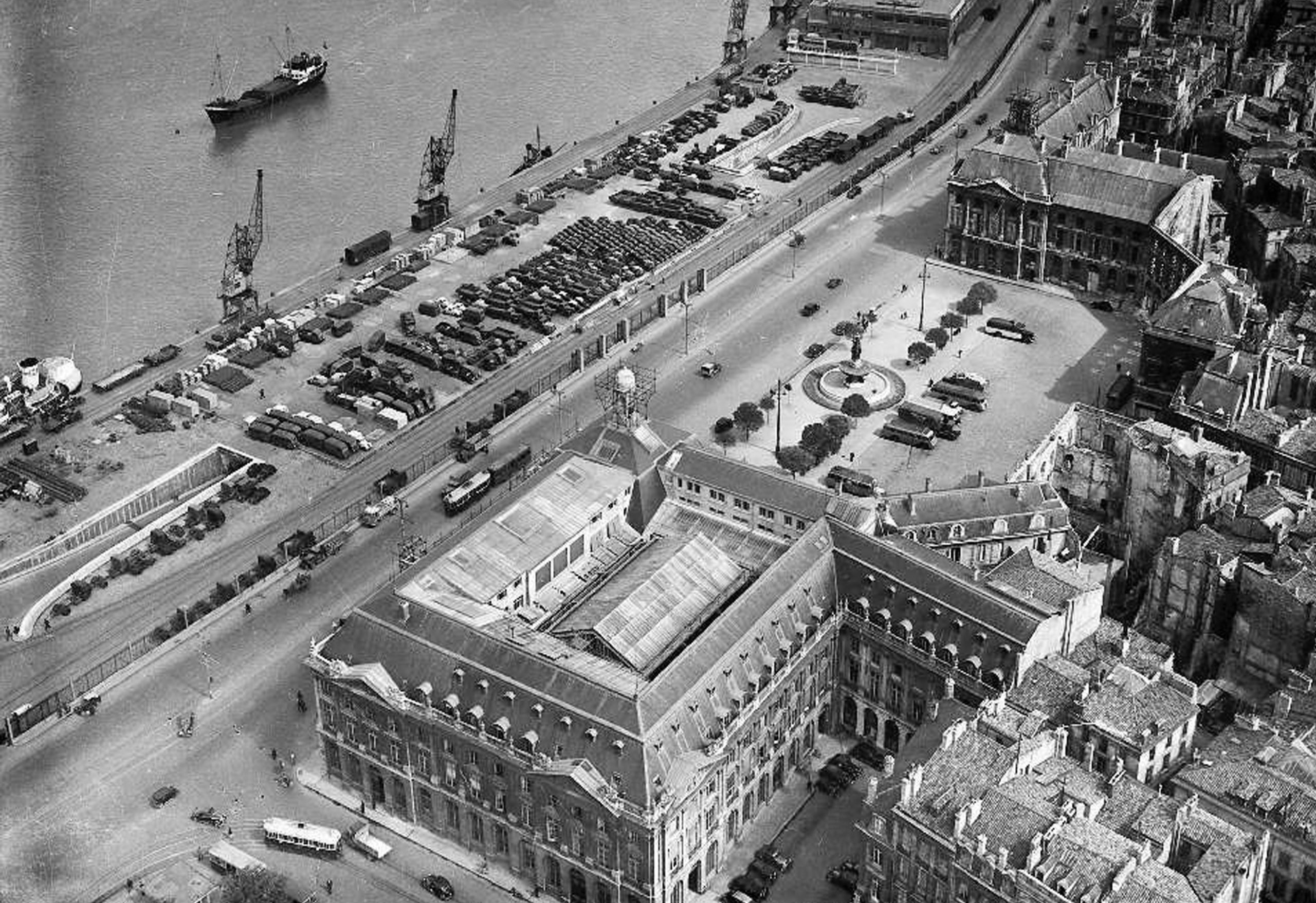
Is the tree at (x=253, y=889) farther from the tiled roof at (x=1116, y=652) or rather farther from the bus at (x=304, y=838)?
the tiled roof at (x=1116, y=652)

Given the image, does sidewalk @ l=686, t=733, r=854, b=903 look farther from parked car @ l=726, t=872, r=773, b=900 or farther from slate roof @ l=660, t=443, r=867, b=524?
slate roof @ l=660, t=443, r=867, b=524

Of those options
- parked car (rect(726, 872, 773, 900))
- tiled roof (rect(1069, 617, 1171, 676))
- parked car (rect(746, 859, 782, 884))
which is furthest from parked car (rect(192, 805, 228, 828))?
tiled roof (rect(1069, 617, 1171, 676))

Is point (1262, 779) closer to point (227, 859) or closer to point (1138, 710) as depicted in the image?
point (1138, 710)

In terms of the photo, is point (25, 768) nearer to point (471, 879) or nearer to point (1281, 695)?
point (471, 879)

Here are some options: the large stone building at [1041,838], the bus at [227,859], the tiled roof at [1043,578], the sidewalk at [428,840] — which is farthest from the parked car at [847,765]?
the bus at [227,859]

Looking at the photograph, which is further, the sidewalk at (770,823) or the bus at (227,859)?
the sidewalk at (770,823)

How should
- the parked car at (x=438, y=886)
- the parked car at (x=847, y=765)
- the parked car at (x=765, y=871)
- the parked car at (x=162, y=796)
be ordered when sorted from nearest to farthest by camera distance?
the parked car at (x=438, y=886) → the parked car at (x=765, y=871) → the parked car at (x=162, y=796) → the parked car at (x=847, y=765)
